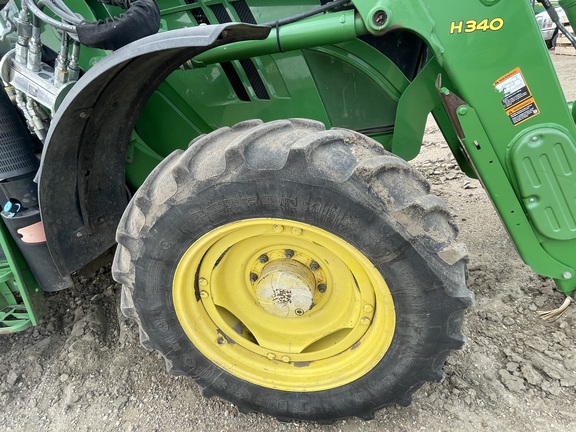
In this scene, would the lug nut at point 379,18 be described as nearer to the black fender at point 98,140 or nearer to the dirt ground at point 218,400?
the black fender at point 98,140

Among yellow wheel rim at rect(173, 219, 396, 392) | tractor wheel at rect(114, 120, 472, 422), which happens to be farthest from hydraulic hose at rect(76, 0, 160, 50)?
yellow wheel rim at rect(173, 219, 396, 392)

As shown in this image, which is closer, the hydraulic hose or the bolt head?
the hydraulic hose

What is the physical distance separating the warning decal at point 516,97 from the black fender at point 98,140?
0.99 meters

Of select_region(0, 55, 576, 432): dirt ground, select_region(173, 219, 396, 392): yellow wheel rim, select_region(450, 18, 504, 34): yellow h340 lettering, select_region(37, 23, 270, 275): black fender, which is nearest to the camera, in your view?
select_region(37, 23, 270, 275): black fender

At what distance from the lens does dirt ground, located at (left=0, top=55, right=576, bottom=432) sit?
7.00 feet

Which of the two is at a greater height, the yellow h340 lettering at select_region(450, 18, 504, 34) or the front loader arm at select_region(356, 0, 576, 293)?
the yellow h340 lettering at select_region(450, 18, 504, 34)

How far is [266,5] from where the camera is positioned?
2.23m

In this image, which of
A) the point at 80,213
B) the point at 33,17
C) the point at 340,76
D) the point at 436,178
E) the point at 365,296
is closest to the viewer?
the point at 33,17

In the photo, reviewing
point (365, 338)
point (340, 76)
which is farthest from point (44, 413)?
point (340, 76)

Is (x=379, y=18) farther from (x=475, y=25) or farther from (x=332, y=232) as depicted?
(x=332, y=232)

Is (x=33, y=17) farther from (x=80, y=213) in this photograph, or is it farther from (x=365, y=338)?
(x=365, y=338)

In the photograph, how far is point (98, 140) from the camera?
202 centimetres

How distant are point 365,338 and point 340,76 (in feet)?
4.27

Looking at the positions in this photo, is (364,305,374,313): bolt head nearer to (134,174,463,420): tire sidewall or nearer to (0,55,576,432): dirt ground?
(134,174,463,420): tire sidewall
